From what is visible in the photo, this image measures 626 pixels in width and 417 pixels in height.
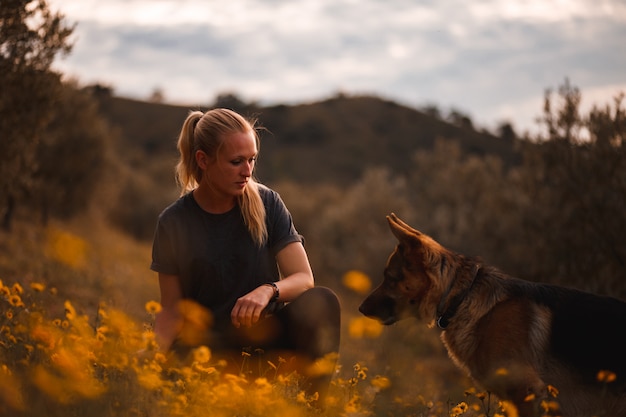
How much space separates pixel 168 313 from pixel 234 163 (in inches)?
43.6

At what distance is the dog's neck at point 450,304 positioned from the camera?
4.64 meters

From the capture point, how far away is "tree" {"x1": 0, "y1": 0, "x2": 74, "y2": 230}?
8.87 metres

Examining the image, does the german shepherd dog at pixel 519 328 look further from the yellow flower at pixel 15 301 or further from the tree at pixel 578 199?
the tree at pixel 578 199

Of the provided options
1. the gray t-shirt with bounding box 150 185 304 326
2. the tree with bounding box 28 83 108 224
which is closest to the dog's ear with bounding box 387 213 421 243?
the gray t-shirt with bounding box 150 185 304 326

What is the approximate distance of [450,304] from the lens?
467 centimetres

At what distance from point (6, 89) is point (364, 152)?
51.3 m

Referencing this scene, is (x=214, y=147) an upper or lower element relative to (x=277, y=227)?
upper

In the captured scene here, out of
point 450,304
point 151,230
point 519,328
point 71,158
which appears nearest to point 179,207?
point 450,304

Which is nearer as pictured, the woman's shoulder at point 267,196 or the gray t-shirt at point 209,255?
the gray t-shirt at point 209,255

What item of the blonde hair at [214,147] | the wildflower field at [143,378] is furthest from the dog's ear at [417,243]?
the blonde hair at [214,147]

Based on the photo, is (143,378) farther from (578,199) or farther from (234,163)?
(578,199)

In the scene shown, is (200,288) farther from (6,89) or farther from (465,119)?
(465,119)

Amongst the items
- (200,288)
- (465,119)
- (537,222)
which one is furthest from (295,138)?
(200,288)

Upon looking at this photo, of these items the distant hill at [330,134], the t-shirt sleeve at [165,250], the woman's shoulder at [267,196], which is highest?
the distant hill at [330,134]
